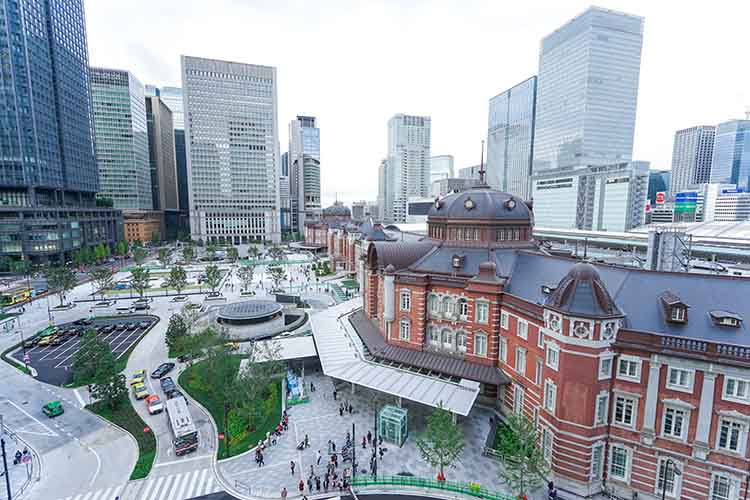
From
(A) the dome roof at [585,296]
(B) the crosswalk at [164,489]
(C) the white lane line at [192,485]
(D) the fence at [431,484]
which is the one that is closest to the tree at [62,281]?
(B) the crosswalk at [164,489]

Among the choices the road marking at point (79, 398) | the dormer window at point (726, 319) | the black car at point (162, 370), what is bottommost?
the road marking at point (79, 398)

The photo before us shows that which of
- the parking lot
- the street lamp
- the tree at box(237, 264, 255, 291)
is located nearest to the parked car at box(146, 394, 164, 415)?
the parking lot

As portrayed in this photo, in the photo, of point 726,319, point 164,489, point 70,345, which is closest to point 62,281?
point 70,345

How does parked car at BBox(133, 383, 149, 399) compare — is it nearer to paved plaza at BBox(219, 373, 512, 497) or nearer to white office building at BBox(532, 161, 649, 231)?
paved plaza at BBox(219, 373, 512, 497)

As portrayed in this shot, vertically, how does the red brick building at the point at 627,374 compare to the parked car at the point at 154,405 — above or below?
above

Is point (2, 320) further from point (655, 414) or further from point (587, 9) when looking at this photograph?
point (587, 9)

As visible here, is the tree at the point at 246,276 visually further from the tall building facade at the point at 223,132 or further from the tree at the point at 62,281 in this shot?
the tall building facade at the point at 223,132
